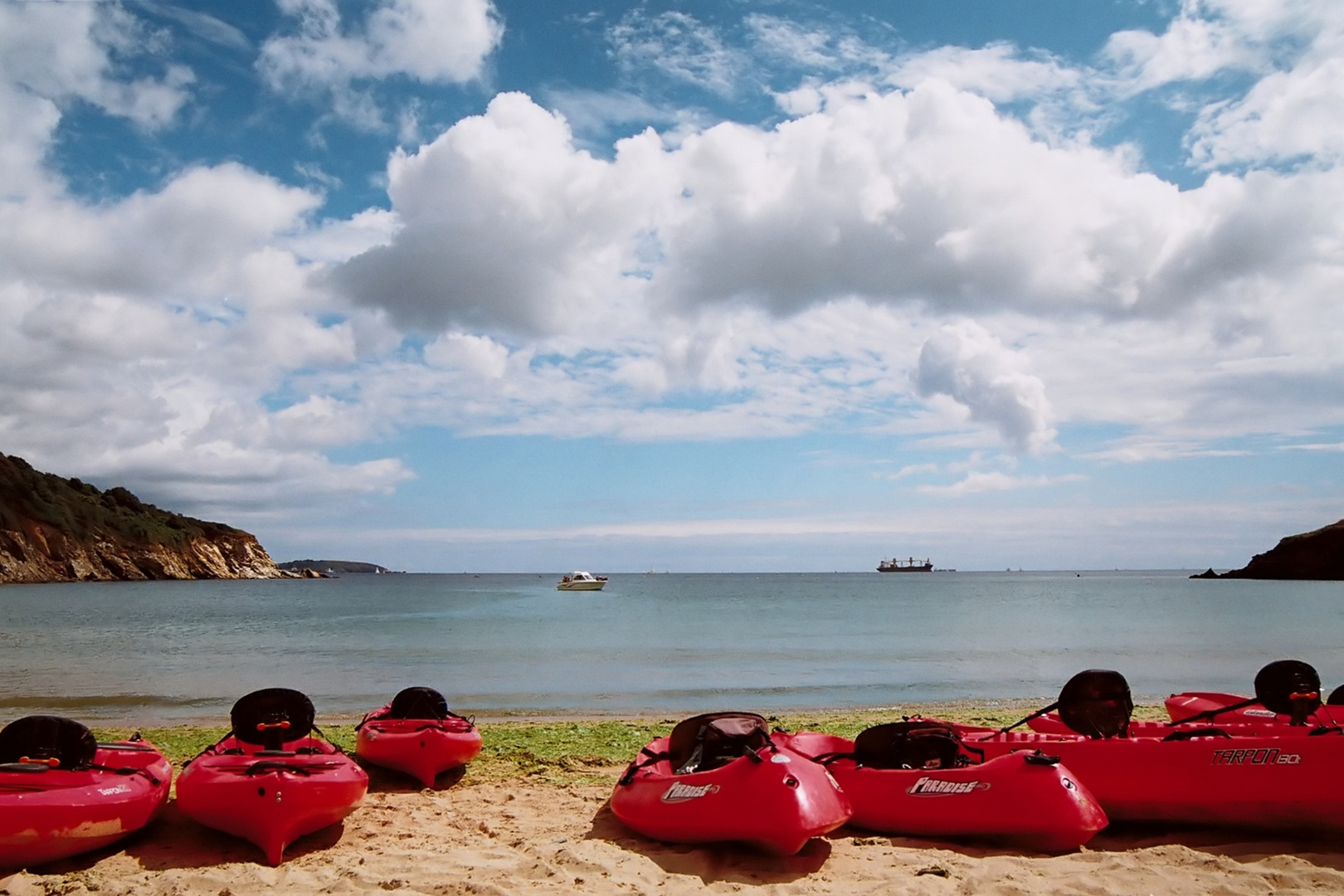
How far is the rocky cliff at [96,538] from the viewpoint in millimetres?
99938

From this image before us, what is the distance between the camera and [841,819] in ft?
22.1

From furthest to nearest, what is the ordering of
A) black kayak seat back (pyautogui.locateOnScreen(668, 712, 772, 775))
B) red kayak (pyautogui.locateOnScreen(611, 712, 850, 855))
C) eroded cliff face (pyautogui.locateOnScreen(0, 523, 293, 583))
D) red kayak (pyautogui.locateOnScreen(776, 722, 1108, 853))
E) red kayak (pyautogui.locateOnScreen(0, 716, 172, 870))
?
1. eroded cliff face (pyautogui.locateOnScreen(0, 523, 293, 583))
2. black kayak seat back (pyautogui.locateOnScreen(668, 712, 772, 775))
3. red kayak (pyautogui.locateOnScreen(776, 722, 1108, 853))
4. red kayak (pyautogui.locateOnScreen(611, 712, 850, 855))
5. red kayak (pyautogui.locateOnScreen(0, 716, 172, 870))

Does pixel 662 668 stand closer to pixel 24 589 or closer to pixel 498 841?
pixel 498 841

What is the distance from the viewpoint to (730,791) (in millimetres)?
6676

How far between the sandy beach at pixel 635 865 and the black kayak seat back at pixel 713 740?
703 mm

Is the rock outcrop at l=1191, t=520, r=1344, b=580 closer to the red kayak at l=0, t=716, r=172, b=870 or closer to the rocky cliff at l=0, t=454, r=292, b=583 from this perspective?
the red kayak at l=0, t=716, r=172, b=870

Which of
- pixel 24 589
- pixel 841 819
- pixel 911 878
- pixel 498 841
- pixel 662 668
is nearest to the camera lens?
pixel 911 878

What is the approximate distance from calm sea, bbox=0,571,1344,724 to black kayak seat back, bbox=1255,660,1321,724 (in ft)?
34.1

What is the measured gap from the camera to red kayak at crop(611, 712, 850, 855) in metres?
Answer: 6.46

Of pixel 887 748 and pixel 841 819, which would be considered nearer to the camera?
pixel 841 819

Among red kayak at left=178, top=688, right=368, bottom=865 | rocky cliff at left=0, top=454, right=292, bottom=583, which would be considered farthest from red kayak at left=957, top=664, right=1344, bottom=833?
rocky cliff at left=0, top=454, right=292, bottom=583

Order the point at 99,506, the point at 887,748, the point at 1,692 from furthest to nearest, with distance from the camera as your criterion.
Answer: the point at 99,506, the point at 1,692, the point at 887,748

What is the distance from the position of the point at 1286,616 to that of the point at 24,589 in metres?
101

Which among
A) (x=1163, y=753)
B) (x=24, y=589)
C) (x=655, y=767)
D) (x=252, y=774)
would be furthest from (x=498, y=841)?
(x=24, y=589)
